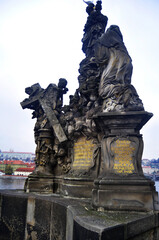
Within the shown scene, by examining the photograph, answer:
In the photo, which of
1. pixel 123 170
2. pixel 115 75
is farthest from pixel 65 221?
pixel 115 75

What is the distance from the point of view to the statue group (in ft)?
12.3

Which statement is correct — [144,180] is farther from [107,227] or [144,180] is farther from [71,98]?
[71,98]

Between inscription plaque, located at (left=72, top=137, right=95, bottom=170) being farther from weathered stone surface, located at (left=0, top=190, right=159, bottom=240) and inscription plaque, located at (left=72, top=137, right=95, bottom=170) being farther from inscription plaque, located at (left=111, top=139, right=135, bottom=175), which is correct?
inscription plaque, located at (left=111, top=139, right=135, bottom=175)

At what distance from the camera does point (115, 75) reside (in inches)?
175

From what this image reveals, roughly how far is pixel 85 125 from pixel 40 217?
224 cm

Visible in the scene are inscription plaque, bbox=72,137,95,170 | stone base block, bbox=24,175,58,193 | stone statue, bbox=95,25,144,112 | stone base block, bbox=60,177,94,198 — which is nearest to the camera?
stone statue, bbox=95,25,144,112

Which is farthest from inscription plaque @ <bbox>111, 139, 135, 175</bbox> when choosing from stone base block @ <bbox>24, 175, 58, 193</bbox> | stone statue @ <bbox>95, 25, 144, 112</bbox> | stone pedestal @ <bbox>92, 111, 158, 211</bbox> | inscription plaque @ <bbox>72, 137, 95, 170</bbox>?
stone base block @ <bbox>24, 175, 58, 193</bbox>

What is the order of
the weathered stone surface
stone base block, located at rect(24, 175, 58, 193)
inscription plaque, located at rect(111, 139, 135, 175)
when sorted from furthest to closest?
stone base block, located at rect(24, 175, 58, 193) → inscription plaque, located at rect(111, 139, 135, 175) → the weathered stone surface

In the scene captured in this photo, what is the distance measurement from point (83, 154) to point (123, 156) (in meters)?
1.67

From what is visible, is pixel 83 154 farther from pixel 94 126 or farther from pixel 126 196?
pixel 126 196

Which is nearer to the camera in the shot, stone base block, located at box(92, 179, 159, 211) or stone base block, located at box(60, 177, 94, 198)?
stone base block, located at box(92, 179, 159, 211)

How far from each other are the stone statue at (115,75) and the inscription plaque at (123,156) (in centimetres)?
66

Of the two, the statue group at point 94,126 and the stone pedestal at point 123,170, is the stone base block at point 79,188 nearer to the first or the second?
the statue group at point 94,126

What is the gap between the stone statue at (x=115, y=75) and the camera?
4.04 meters
